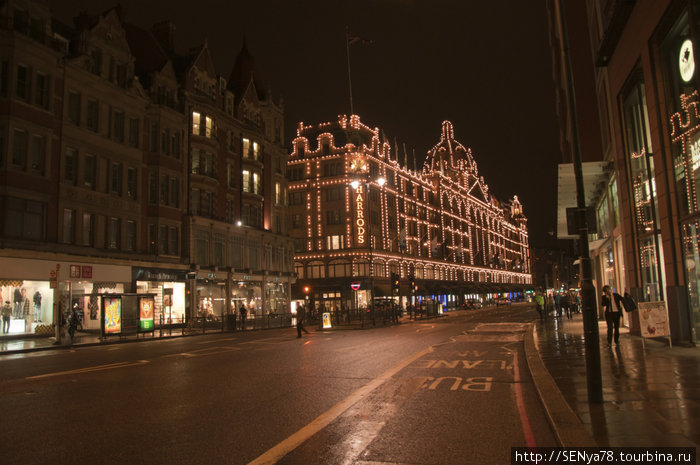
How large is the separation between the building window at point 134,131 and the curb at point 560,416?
33912 millimetres

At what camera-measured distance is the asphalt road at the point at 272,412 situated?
634 centimetres

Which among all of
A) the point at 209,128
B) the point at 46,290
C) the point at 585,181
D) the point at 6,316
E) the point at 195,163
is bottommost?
the point at 6,316

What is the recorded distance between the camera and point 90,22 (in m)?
36.3

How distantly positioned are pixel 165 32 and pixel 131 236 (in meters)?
21.5

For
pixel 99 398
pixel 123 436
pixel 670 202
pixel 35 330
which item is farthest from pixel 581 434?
pixel 35 330

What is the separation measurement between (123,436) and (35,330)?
26.6 metres

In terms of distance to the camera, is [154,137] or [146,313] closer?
[146,313]

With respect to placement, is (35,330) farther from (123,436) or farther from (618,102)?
(618,102)

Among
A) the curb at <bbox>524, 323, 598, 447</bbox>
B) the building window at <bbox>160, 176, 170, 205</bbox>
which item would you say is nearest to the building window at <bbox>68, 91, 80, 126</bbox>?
the building window at <bbox>160, 176, 170, 205</bbox>

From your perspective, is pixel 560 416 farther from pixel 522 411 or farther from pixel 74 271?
pixel 74 271

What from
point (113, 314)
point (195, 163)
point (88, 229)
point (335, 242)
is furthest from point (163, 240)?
point (335, 242)

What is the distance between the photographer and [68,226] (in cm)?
3200

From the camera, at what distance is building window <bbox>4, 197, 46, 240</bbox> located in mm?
28109

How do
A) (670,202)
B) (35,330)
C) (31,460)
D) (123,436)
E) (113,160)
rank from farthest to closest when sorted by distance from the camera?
(113,160) < (35,330) < (670,202) < (123,436) < (31,460)
